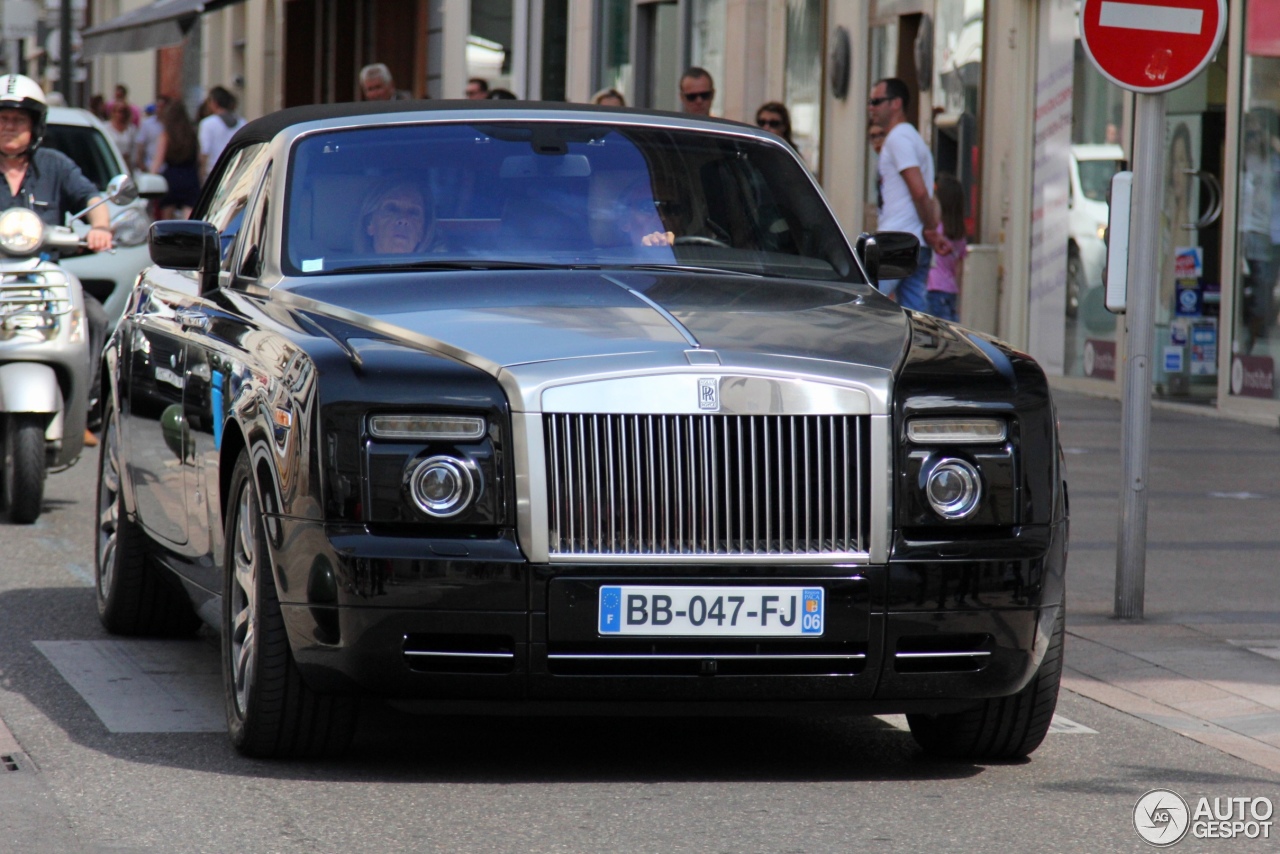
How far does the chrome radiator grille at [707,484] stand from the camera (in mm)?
5004

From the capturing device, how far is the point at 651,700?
511 centimetres

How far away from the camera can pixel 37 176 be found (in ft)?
34.0

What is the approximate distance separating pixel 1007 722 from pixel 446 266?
186 centimetres

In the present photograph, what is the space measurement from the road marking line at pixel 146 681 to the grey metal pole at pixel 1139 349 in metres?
3.05

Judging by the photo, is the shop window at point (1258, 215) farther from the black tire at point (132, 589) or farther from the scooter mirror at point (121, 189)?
the black tire at point (132, 589)

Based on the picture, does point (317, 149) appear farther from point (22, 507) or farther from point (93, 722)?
point (22, 507)

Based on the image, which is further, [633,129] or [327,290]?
[633,129]

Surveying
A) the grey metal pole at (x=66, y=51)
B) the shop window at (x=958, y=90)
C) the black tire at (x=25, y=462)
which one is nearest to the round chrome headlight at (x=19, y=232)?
the black tire at (x=25, y=462)

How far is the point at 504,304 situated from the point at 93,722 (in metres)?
1.52

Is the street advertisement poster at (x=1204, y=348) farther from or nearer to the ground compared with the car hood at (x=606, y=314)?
nearer to the ground

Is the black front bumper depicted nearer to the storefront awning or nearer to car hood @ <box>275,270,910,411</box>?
car hood @ <box>275,270,910,411</box>

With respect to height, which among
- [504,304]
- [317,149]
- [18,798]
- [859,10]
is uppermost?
[859,10]

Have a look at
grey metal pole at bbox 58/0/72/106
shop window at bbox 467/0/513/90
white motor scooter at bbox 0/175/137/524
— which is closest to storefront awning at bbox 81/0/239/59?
grey metal pole at bbox 58/0/72/106

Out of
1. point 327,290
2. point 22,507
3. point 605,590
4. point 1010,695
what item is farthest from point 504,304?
point 22,507
